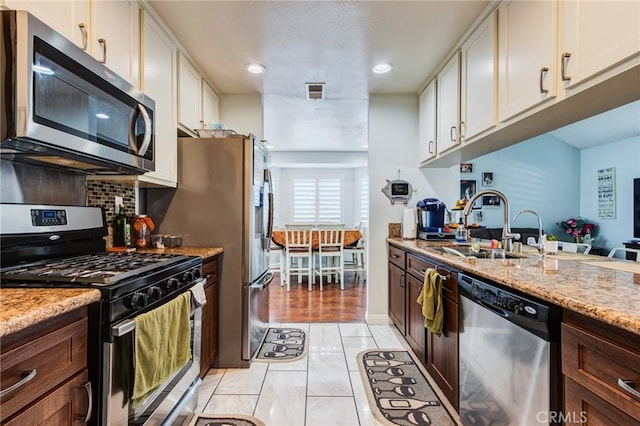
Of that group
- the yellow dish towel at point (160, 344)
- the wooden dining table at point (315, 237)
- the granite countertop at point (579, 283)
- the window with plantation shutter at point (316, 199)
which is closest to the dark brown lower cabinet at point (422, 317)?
the granite countertop at point (579, 283)

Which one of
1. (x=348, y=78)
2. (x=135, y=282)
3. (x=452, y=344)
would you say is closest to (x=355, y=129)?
(x=348, y=78)

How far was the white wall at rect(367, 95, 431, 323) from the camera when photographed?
3.45 m

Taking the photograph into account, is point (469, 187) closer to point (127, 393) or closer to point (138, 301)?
point (138, 301)

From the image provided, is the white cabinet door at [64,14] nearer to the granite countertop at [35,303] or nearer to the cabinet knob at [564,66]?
the granite countertop at [35,303]

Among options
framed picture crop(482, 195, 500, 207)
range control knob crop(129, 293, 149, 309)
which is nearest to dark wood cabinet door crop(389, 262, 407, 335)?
range control knob crop(129, 293, 149, 309)

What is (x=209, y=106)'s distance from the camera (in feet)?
10.1

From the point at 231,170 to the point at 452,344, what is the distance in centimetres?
183

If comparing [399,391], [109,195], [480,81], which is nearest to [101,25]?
[109,195]

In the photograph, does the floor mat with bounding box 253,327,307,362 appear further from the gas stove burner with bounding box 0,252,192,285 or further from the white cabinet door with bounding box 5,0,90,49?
Result: the white cabinet door with bounding box 5,0,90,49

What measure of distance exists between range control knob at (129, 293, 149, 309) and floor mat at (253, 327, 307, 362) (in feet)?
4.91

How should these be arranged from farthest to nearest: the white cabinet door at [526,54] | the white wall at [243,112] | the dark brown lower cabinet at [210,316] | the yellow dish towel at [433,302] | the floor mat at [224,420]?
the white wall at [243,112], the dark brown lower cabinet at [210,316], the yellow dish towel at [433,302], the floor mat at [224,420], the white cabinet door at [526,54]

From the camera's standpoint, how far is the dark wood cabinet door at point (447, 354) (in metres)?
1.74

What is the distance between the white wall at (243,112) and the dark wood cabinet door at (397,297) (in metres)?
1.95

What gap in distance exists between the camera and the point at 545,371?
1.05 meters
